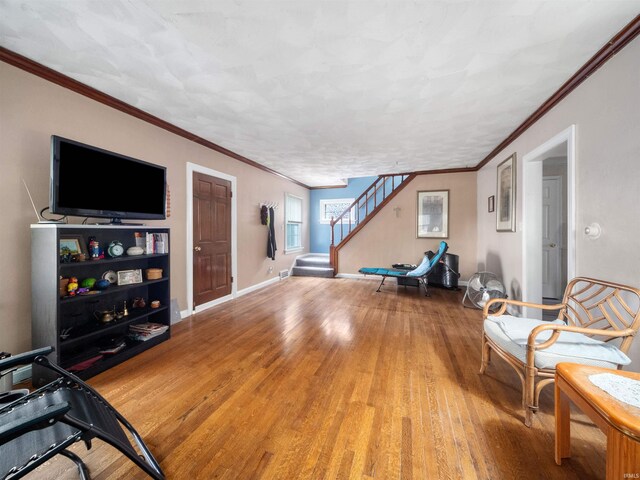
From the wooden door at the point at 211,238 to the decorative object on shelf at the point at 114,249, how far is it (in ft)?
4.04

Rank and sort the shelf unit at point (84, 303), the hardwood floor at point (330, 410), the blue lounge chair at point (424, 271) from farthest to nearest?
the blue lounge chair at point (424, 271) → the shelf unit at point (84, 303) → the hardwood floor at point (330, 410)

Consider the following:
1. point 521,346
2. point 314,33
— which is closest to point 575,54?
point 314,33

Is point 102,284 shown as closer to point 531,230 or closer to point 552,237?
point 531,230

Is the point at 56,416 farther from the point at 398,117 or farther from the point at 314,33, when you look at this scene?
the point at 398,117

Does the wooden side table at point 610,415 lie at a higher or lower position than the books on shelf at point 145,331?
higher

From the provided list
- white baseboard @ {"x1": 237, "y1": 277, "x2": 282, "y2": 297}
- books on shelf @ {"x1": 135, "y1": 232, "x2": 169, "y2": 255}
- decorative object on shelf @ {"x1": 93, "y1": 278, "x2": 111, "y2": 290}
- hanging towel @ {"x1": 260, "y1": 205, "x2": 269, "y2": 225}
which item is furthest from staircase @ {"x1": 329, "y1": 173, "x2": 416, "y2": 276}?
decorative object on shelf @ {"x1": 93, "y1": 278, "x2": 111, "y2": 290}

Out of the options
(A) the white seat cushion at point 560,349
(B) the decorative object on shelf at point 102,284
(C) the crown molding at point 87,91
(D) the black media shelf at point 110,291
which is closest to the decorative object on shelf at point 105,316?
(D) the black media shelf at point 110,291

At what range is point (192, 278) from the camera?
143 inches

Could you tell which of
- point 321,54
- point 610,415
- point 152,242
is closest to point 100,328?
point 152,242

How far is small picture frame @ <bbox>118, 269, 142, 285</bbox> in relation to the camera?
249 cm

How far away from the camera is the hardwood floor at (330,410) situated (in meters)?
1.31

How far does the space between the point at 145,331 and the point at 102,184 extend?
154cm

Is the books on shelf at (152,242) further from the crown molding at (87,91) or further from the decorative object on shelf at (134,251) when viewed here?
the crown molding at (87,91)

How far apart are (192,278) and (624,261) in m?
4.43
